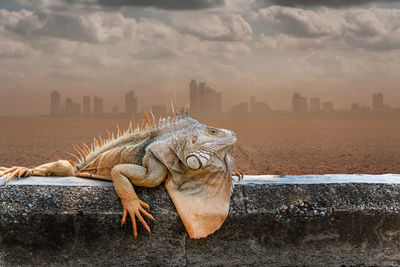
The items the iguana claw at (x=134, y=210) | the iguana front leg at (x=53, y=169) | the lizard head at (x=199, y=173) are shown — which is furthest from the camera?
the iguana front leg at (x=53, y=169)

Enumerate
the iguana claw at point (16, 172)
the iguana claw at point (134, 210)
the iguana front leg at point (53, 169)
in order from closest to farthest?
the iguana claw at point (134, 210), the iguana claw at point (16, 172), the iguana front leg at point (53, 169)

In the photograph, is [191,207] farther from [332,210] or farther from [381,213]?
[381,213]

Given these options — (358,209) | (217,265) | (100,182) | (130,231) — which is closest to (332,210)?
(358,209)

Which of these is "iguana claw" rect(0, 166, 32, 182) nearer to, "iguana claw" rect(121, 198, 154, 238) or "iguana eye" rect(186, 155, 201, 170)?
"iguana claw" rect(121, 198, 154, 238)

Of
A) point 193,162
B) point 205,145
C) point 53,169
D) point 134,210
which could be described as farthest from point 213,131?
point 53,169

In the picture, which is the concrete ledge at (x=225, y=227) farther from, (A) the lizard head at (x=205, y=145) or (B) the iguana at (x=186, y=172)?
(A) the lizard head at (x=205, y=145)

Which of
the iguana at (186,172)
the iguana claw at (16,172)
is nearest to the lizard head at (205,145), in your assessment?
the iguana at (186,172)

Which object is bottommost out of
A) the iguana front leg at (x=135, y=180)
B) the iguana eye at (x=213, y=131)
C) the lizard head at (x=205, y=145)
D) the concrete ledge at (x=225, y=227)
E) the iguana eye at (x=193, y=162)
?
the concrete ledge at (x=225, y=227)
